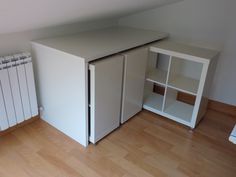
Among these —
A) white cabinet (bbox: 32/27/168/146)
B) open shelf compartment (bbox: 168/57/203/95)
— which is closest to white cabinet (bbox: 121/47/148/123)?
white cabinet (bbox: 32/27/168/146)

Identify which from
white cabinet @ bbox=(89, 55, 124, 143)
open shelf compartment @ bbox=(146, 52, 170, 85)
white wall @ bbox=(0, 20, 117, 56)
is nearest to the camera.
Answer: white cabinet @ bbox=(89, 55, 124, 143)

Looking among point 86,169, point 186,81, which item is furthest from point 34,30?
point 186,81

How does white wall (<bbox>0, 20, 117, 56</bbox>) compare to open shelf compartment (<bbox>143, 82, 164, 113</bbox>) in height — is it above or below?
above

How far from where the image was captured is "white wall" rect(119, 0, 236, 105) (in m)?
2.12

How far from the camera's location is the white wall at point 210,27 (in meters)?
2.12

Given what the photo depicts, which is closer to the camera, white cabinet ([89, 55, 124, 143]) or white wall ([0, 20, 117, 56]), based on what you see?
white cabinet ([89, 55, 124, 143])

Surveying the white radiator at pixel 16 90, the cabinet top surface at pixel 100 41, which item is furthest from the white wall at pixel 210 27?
the white radiator at pixel 16 90

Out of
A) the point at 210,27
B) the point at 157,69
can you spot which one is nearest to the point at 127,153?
the point at 157,69

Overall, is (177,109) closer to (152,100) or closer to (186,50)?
(152,100)

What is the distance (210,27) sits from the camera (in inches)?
87.4

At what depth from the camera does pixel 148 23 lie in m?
2.56

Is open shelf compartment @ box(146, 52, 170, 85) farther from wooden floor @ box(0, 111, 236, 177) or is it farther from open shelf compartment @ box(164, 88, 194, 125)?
wooden floor @ box(0, 111, 236, 177)

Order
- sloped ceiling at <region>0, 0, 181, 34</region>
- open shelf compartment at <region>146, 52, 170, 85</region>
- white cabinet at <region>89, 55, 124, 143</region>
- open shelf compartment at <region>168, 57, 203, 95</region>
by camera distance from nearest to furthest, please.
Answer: sloped ceiling at <region>0, 0, 181, 34</region>, white cabinet at <region>89, 55, 124, 143</region>, open shelf compartment at <region>168, 57, 203, 95</region>, open shelf compartment at <region>146, 52, 170, 85</region>

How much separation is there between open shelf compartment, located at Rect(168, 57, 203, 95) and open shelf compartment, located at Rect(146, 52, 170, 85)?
96mm
